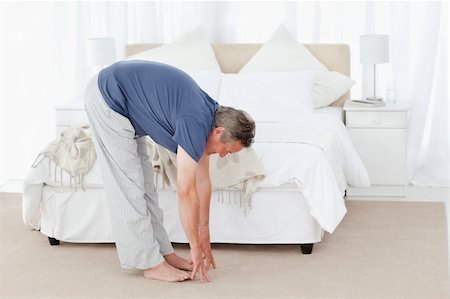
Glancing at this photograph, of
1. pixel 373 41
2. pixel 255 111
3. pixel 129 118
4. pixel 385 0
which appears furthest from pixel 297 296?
pixel 385 0

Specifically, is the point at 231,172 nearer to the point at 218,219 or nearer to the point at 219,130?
the point at 218,219

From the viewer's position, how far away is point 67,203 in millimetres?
4438

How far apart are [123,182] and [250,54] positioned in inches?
95.7

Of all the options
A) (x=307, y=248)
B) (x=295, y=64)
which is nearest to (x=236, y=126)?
(x=307, y=248)

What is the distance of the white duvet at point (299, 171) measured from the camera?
419 centimetres

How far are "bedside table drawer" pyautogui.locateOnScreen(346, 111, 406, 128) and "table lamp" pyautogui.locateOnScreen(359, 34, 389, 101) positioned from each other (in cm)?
37

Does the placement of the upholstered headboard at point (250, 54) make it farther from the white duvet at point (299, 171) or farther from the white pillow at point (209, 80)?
the white duvet at point (299, 171)

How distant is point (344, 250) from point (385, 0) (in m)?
2.28

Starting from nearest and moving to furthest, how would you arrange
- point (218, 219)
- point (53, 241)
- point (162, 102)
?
point (162, 102) < point (218, 219) < point (53, 241)

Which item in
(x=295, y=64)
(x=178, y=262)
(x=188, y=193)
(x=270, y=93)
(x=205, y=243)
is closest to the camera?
(x=188, y=193)

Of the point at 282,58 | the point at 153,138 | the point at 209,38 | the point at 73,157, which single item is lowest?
the point at 73,157

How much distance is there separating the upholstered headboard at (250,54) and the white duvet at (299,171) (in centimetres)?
112

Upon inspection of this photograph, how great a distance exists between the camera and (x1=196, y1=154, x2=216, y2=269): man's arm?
3.79m

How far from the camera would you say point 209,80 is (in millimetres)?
5531
